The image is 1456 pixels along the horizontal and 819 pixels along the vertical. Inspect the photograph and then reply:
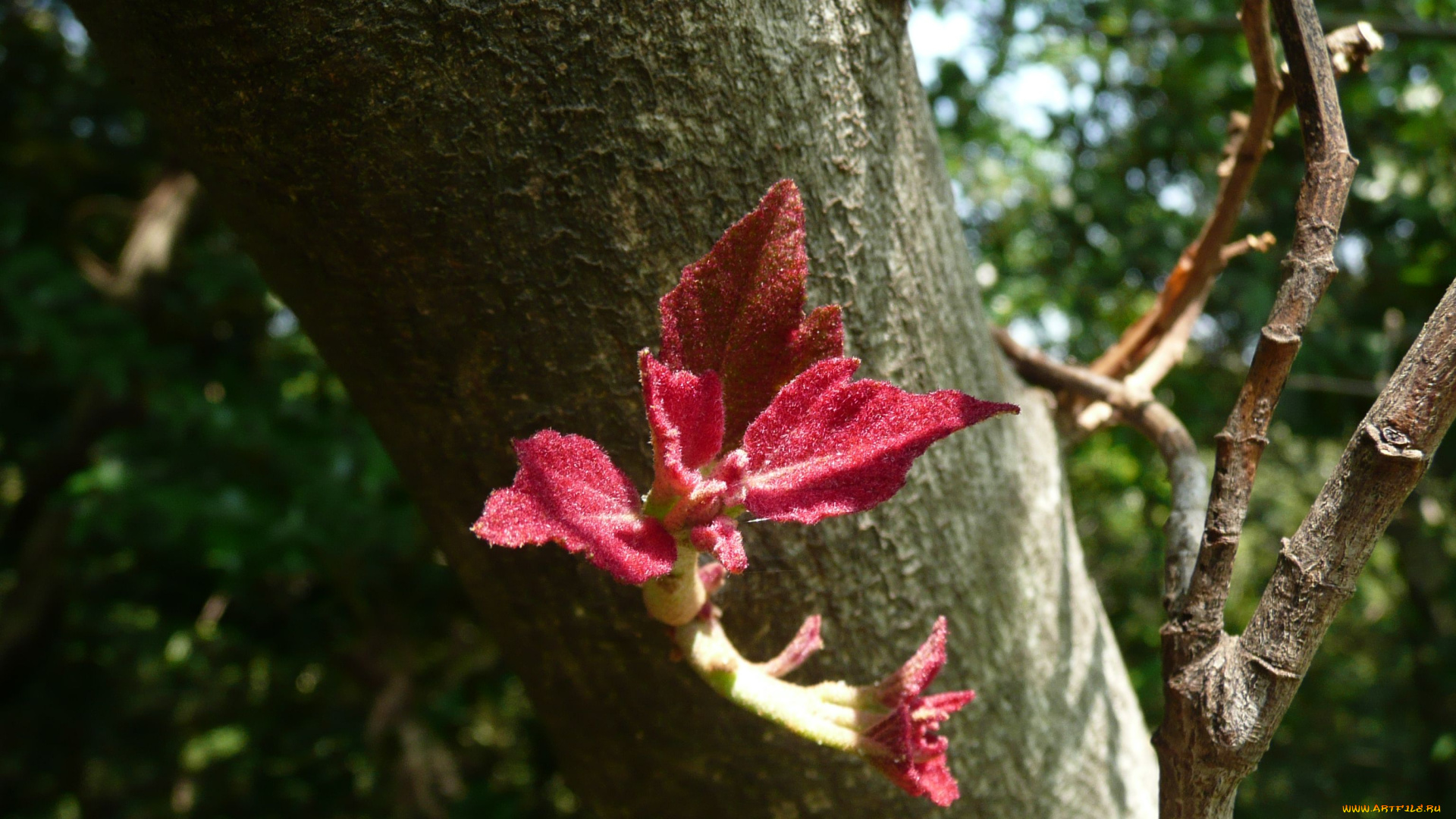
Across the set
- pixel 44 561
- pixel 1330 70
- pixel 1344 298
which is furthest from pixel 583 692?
pixel 44 561

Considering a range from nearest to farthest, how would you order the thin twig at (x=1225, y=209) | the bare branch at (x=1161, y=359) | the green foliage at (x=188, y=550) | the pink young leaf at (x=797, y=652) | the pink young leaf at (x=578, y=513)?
the pink young leaf at (x=578, y=513) → the pink young leaf at (x=797, y=652) → the thin twig at (x=1225, y=209) → the bare branch at (x=1161, y=359) → the green foliage at (x=188, y=550)

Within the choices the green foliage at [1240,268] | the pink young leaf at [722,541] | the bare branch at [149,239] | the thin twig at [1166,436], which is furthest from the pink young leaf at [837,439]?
the bare branch at [149,239]

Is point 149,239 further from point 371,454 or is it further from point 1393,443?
point 1393,443

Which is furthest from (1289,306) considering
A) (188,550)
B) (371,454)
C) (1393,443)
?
(188,550)

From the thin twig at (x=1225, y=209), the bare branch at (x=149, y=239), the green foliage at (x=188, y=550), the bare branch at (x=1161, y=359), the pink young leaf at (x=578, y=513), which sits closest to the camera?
the pink young leaf at (x=578, y=513)

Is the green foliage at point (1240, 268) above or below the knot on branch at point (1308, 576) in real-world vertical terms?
below

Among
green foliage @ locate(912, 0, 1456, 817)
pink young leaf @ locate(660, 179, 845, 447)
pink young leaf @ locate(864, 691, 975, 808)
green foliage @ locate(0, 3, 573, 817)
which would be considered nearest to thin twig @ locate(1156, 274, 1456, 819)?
pink young leaf @ locate(864, 691, 975, 808)

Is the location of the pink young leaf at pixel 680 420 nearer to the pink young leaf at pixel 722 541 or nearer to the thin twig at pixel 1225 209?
the pink young leaf at pixel 722 541

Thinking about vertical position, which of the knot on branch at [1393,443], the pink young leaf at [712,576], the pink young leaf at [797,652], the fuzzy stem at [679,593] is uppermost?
the knot on branch at [1393,443]
